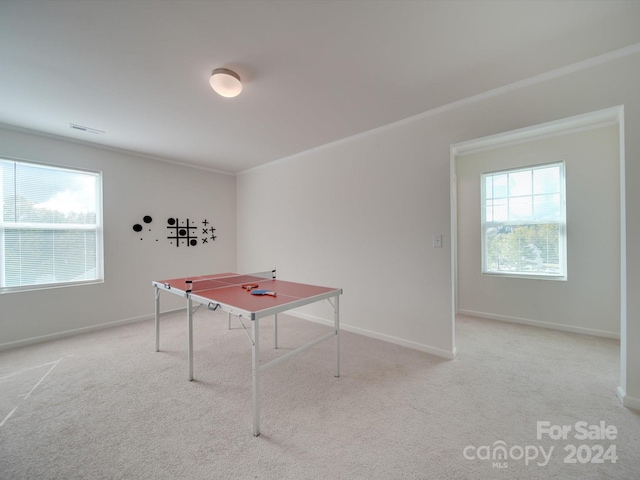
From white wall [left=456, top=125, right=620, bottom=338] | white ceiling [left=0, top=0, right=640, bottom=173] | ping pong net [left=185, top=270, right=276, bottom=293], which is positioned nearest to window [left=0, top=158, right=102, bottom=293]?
→ white ceiling [left=0, top=0, right=640, bottom=173]

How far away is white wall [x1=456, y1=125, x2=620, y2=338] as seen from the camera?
309 cm

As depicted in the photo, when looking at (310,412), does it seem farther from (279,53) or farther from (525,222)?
(525,222)

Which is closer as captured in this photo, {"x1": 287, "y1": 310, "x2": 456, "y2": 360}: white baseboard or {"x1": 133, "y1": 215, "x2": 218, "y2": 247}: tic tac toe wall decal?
{"x1": 287, "y1": 310, "x2": 456, "y2": 360}: white baseboard

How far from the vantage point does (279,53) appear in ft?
5.98

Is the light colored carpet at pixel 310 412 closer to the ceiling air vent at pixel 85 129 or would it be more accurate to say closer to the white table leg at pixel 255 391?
the white table leg at pixel 255 391

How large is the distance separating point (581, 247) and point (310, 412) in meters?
3.86

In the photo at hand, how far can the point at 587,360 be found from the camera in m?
2.57

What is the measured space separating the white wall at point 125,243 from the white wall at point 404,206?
1320 millimetres

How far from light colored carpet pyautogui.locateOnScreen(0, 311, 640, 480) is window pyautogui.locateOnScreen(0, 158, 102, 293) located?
0.90m

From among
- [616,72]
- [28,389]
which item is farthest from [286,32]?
[28,389]

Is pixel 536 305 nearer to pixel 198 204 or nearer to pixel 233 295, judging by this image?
pixel 233 295

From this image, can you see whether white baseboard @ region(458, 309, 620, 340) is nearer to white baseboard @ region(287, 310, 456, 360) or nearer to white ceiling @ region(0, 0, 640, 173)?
white baseboard @ region(287, 310, 456, 360)

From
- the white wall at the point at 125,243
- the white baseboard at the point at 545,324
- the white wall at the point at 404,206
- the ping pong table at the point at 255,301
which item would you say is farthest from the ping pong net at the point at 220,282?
the white baseboard at the point at 545,324

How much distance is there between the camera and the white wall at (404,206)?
187 centimetres
